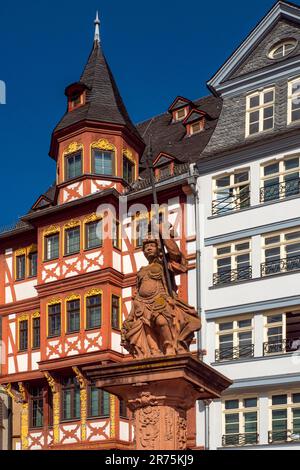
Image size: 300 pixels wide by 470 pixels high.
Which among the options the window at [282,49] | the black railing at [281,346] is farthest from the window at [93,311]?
the window at [282,49]

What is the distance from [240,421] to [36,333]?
966 centimetres

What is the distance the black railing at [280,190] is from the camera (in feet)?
103

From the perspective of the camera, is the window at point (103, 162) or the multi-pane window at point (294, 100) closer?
the multi-pane window at point (294, 100)

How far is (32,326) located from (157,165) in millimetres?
7872

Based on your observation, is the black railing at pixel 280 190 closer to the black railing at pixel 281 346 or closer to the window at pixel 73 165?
the black railing at pixel 281 346

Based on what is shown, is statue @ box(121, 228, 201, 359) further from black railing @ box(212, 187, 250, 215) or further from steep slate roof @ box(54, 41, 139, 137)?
steep slate roof @ box(54, 41, 139, 137)

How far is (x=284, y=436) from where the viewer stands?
96.3ft

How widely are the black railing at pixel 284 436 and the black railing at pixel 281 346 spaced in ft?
8.07

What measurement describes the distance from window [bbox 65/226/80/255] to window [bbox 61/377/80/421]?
474 cm

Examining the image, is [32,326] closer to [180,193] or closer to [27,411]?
[27,411]

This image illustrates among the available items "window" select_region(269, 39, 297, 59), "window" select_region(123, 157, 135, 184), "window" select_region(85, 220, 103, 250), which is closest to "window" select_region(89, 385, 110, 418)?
"window" select_region(85, 220, 103, 250)

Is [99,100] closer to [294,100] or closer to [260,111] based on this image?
[260,111]
